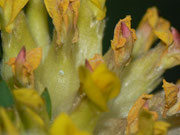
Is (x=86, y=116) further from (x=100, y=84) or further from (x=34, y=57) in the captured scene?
(x=34, y=57)

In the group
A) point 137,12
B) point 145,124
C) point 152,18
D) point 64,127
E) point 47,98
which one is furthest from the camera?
point 137,12

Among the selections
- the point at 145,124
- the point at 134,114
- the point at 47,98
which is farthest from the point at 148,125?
the point at 47,98

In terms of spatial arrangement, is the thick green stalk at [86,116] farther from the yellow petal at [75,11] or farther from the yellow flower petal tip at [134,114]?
the yellow petal at [75,11]

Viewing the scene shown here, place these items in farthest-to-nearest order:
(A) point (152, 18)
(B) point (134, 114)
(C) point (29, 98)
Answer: (A) point (152, 18) → (B) point (134, 114) → (C) point (29, 98)

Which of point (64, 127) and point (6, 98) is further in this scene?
point (6, 98)

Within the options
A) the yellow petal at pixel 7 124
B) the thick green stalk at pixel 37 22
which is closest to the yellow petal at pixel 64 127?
the yellow petal at pixel 7 124

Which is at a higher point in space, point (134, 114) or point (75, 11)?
point (75, 11)

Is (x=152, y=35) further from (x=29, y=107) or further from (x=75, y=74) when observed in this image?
(x=29, y=107)

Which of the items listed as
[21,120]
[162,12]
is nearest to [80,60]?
[21,120]
